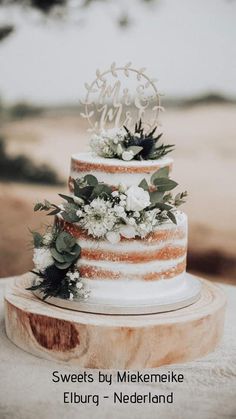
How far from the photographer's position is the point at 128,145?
3.71 m

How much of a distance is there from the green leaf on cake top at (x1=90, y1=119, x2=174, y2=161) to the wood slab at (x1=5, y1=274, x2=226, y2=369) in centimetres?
80

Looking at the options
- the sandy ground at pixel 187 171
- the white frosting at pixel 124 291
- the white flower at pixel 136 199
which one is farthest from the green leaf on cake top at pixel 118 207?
the sandy ground at pixel 187 171

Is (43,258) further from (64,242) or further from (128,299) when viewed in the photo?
(128,299)

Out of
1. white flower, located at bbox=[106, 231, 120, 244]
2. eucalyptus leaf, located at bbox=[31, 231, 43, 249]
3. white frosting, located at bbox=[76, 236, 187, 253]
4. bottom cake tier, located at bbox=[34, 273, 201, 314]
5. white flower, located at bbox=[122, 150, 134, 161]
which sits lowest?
bottom cake tier, located at bbox=[34, 273, 201, 314]

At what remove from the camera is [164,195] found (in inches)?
144

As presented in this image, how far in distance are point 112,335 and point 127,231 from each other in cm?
50

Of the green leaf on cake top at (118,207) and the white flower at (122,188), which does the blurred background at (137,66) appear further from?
the white flower at (122,188)

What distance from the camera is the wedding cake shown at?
3.48 metres

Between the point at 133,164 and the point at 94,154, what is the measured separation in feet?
1.06

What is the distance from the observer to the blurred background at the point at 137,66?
6.27 metres

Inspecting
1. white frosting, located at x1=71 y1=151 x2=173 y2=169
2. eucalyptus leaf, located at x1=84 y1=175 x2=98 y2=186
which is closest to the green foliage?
eucalyptus leaf, located at x1=84 y1=175 x2=98 y2=186

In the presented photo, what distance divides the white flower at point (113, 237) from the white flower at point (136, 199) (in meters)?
0.13

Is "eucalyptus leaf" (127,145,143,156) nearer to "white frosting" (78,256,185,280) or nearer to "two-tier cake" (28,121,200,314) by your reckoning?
"two-tier cake" (28,121,200,314)

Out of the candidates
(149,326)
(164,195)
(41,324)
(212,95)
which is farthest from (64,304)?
(212,95)
